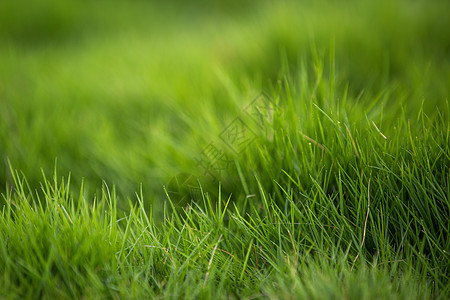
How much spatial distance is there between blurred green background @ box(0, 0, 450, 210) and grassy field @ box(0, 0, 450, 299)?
1cm

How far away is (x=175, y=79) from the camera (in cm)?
201

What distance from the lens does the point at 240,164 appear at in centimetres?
A: 122

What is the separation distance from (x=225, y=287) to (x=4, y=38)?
9.85 ft

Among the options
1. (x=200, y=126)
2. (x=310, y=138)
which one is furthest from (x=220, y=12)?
(x=310, y=138)

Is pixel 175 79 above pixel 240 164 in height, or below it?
above

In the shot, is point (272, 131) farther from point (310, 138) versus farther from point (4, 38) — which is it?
point (4, 38)

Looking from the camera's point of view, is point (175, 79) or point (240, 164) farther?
point (175, 79)

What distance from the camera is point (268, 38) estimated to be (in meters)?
2.07

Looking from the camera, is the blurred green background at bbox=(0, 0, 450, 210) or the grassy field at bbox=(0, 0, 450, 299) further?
the blurred green background at bbox=(0, 0, 450, 210)

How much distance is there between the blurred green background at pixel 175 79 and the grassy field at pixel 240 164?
0.01 meters

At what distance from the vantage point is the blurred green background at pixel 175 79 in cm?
143

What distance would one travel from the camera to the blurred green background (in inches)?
56.1

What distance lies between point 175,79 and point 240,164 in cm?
95

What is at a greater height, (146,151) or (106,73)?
(106,73)
